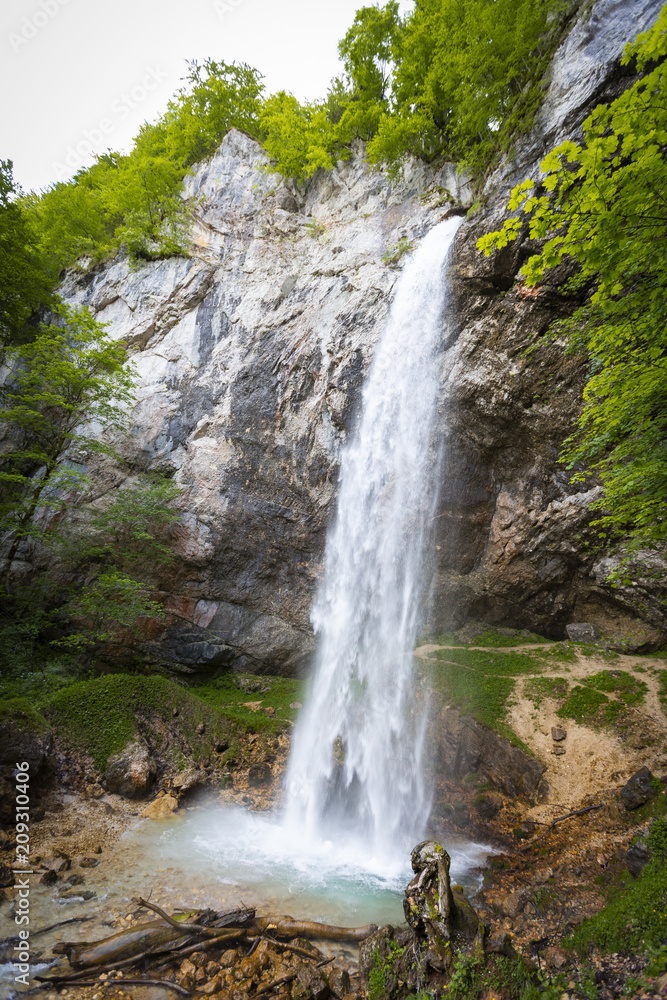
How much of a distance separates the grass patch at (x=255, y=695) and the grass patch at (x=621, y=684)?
720cm

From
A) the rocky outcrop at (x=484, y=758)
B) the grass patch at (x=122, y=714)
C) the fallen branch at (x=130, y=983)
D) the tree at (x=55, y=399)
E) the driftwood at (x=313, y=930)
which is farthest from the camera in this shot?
the tree at (x=55, y=399)

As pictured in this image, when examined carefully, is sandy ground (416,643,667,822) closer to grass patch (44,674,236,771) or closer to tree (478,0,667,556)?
tree (478,0,667,556)

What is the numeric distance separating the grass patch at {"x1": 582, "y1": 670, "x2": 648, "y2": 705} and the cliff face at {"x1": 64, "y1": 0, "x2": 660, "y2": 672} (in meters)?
1.66

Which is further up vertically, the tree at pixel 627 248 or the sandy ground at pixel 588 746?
the tree at pixel 627 248

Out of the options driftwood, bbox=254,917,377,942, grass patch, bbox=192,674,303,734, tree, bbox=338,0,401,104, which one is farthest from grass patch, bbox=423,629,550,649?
tree, bbox=338,0,401,104

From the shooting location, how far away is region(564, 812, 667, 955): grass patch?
10.5ft

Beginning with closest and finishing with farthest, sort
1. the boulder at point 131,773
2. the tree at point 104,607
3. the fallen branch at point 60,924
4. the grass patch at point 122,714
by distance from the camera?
the fallen branch at point 60,924 < the boulder at point 131,773 < the grass patch at point 122,714 < the tree at point 104,607

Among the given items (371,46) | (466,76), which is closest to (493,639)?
(466,76)

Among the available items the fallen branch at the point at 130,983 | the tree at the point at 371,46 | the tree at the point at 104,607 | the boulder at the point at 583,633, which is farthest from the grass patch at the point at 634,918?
the tree at the point at 371,46

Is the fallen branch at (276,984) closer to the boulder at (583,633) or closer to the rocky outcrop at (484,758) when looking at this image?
the rocky outcrop at (484,758)

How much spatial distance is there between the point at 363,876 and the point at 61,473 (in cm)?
1056

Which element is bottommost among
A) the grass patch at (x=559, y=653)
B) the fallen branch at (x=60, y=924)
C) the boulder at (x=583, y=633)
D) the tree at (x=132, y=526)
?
the fallen branch at (x=60, y=924)

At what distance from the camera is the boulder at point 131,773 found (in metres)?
7.15

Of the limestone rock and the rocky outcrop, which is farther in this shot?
the rocky outcrop
